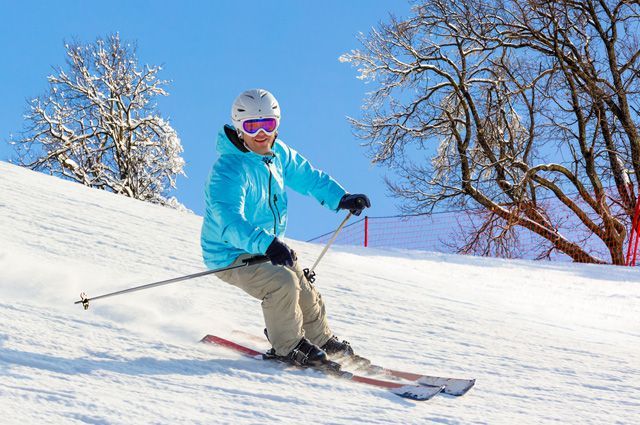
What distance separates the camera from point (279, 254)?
3121 millimetres

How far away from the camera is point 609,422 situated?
10.2 feet

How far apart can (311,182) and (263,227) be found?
557 mm

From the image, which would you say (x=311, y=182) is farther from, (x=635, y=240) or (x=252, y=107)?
(x=635, y=240)

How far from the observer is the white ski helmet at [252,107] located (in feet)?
11.5

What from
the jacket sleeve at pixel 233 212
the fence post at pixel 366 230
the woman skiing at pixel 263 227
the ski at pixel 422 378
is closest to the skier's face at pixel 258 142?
the woman skiing at pixel 263 227

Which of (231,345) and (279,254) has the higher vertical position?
(279,254)

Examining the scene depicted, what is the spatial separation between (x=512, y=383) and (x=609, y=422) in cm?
58

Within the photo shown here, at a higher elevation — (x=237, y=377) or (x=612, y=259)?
(x=612, y=259)

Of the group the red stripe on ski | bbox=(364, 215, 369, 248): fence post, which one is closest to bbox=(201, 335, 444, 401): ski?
the red stripe on ski

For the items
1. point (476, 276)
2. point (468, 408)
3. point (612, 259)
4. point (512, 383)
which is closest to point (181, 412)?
point (468, 408)

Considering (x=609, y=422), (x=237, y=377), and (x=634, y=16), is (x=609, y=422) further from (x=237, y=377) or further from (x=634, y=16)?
(x=634, y=16)

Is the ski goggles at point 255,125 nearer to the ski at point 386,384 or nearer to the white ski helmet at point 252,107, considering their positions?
the white ski helmet at point 252,107

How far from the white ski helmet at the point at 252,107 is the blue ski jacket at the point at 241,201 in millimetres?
78

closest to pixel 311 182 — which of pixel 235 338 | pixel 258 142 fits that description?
pixel 258 142
